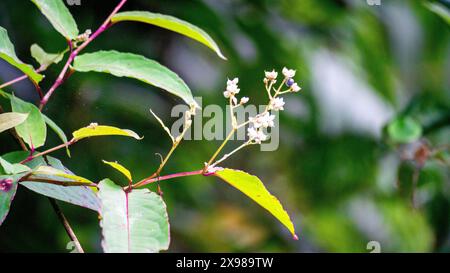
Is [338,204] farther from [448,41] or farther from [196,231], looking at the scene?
[448,41]

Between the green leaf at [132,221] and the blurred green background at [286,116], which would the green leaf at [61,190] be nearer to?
the green leaf at [132,221]

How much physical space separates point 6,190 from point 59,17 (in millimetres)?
168

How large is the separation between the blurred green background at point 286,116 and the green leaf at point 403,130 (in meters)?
0.12

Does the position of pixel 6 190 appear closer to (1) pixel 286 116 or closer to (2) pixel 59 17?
(2) pixel 59 17

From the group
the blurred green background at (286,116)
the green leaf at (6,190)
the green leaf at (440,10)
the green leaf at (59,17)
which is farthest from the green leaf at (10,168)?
the blurred green background at (286,116)

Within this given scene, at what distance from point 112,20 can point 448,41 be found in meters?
1.49

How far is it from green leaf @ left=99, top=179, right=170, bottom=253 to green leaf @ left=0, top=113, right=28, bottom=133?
79 mm

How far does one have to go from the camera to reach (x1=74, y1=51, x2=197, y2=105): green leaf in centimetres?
45

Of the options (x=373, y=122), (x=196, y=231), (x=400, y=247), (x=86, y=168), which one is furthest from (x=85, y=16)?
(x=400, y=247)

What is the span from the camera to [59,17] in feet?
1.56

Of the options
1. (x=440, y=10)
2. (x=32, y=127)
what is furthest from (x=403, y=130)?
(x=32, y=127)

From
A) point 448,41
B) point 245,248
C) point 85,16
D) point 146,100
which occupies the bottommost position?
point 245,248

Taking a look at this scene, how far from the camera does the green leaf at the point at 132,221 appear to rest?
1.16ft
